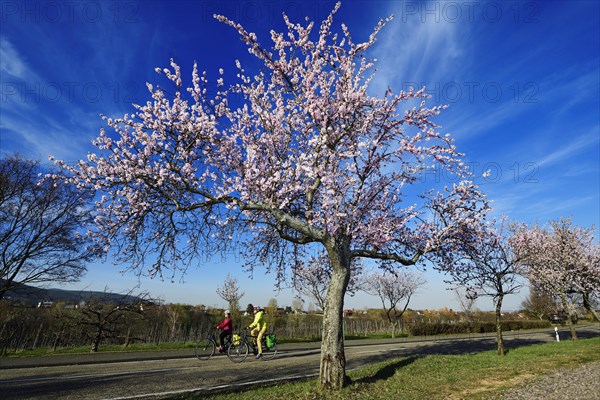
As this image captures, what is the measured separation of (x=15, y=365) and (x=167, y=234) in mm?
9886

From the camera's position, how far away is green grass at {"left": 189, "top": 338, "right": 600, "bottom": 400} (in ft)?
25.5

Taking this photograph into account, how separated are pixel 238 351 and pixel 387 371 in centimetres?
714

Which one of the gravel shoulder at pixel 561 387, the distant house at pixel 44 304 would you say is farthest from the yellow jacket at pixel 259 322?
the distant house at pixel 44 304

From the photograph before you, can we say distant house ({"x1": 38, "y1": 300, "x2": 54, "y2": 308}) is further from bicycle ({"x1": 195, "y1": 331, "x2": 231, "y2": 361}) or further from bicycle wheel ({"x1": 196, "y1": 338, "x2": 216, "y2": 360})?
bicycle ({"x1": 195, "y1": 331, "x2": 231, "y2": 361})

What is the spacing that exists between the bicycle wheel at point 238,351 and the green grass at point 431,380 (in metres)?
6.32

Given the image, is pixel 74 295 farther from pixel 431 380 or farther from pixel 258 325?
pixel 431 380

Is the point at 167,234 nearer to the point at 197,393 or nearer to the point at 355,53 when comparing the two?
the point at 197,393

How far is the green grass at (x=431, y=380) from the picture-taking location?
777cm

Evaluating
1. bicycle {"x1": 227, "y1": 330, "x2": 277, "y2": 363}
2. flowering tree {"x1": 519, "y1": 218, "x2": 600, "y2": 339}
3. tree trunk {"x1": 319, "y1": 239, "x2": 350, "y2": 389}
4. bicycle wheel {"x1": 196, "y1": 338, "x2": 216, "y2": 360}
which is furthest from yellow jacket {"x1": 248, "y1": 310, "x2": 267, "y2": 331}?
Result: flowering tree {"x1": 519, "y1": 218, "x2": 600, "y2": 339}

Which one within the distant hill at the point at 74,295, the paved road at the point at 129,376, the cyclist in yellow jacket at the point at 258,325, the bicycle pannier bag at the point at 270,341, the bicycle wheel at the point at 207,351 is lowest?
the paved road at the point at 129,376

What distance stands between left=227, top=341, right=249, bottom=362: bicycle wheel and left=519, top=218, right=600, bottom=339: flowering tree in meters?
14.6

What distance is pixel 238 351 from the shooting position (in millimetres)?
14703

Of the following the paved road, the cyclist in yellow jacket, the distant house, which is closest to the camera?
the paved road

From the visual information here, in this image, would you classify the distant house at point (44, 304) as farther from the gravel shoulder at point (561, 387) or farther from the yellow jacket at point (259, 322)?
the gravel shoulder at point (561, 387)
